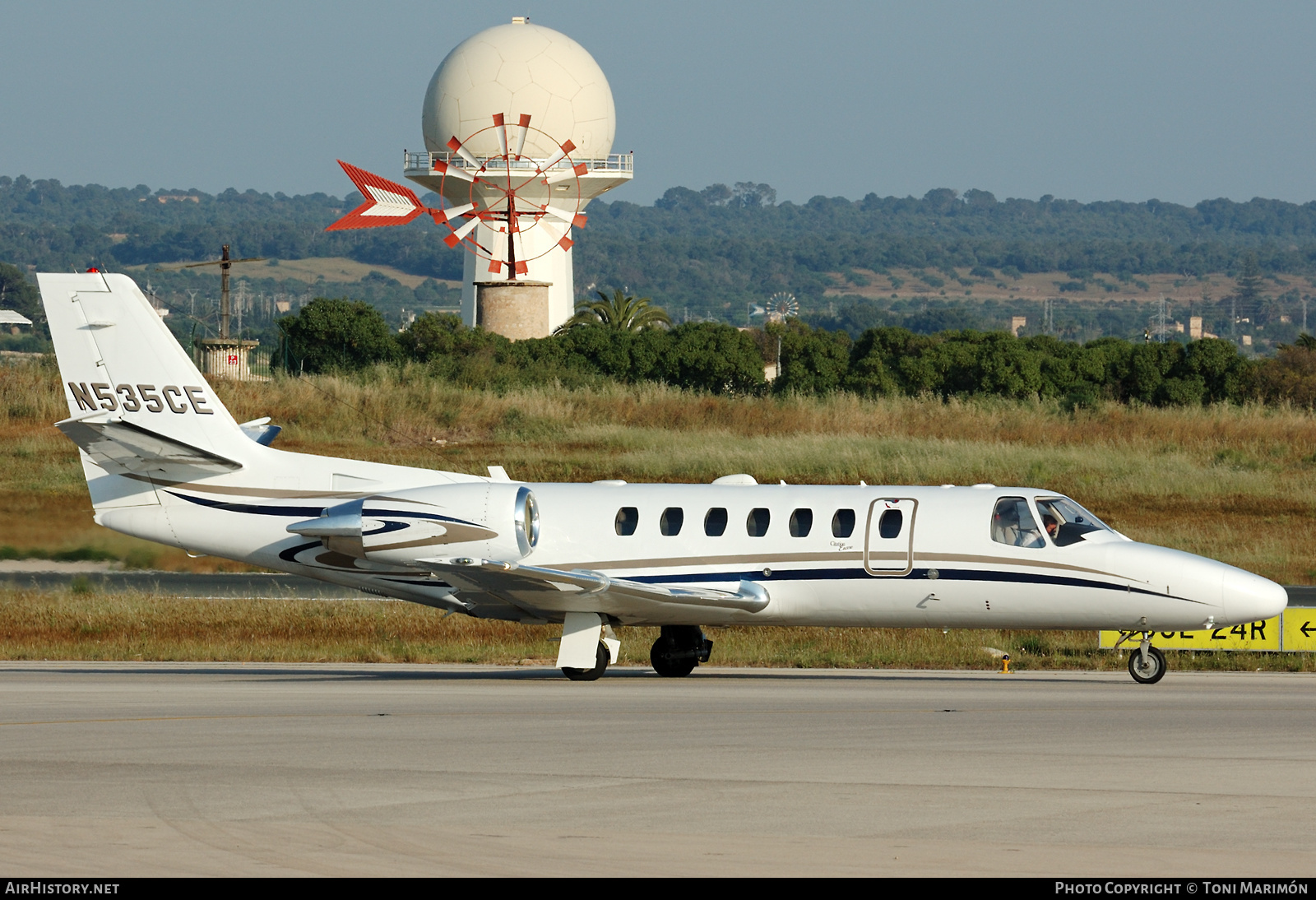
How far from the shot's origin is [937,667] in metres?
26.9

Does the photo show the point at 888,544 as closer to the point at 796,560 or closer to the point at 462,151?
the point at 796,560

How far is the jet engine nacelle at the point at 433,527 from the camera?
22828mm

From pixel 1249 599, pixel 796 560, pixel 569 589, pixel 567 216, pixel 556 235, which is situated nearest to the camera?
pixel 1249 599

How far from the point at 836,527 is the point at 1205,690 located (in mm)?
5289

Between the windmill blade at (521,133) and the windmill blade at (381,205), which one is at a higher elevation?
the windmill blade at (521,133)

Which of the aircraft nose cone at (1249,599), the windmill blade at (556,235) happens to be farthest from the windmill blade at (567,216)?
the aircraft nose cone at (1249,599)

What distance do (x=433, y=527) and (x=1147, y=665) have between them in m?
10.0

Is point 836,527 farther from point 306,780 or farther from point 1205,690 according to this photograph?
point 306,780

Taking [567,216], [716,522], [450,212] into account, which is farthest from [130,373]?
[567,216]

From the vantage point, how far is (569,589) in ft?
72.7

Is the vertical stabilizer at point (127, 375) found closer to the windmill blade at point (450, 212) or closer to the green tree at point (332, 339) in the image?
the green tree at point (332, 339)

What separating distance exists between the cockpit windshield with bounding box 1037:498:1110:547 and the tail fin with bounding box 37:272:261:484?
11.3 meters

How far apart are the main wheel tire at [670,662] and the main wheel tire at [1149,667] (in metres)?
6.20

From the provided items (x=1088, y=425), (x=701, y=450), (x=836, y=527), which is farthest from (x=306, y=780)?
(x=1088, y=425)
